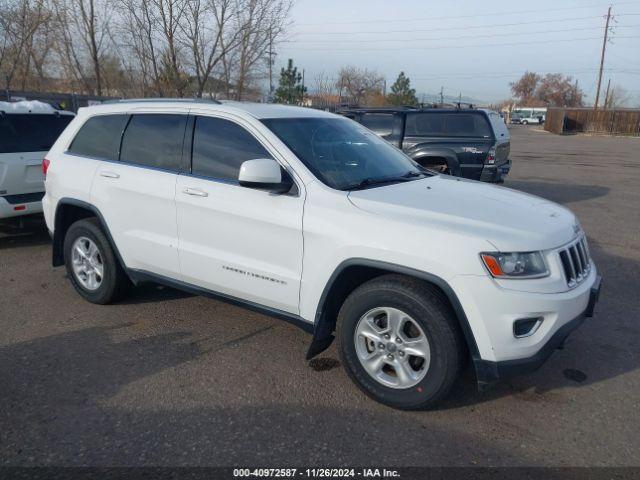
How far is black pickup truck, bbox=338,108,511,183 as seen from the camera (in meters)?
10.3

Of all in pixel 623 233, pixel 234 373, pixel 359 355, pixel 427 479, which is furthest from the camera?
pixel 623 233

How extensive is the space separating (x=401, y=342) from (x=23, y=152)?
19.2 ft

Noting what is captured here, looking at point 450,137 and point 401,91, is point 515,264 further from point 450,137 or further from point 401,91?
point 401,91

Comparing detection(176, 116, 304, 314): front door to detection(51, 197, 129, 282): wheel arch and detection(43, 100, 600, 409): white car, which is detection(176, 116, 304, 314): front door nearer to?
detection(43, 100, 600, 409): white car

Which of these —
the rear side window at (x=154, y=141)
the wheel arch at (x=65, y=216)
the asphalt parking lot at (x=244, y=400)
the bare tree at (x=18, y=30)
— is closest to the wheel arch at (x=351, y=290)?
the asphalt parking lot at (x=244, y=400)

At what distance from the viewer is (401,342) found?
133 inches

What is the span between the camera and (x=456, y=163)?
10188 mm

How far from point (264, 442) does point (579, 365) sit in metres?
2.44

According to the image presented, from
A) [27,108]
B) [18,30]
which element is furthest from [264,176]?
[18,30]

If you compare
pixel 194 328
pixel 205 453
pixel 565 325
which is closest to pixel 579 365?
pixel 565 325

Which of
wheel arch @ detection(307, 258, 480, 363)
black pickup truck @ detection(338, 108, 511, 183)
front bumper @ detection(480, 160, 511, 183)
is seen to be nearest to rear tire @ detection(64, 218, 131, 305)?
wheel arch @ detection(307, 258, 480, 363)

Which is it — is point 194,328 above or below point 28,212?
below

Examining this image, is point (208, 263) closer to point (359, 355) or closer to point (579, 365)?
point (359, 355)

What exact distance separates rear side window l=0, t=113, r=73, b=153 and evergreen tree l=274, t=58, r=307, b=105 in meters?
23.0
